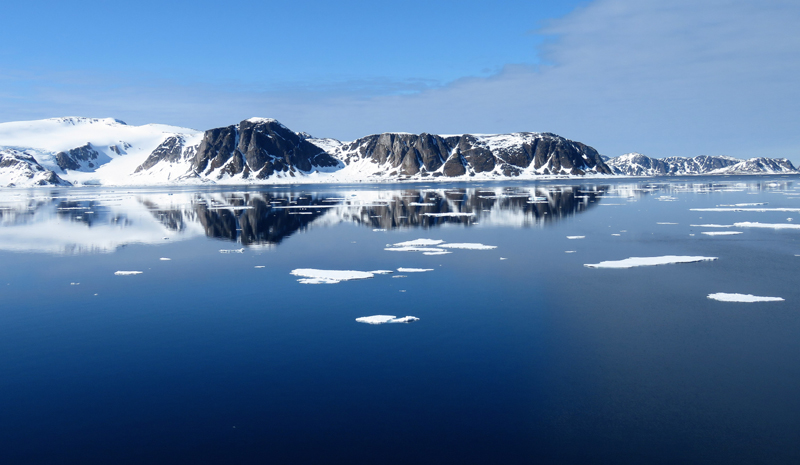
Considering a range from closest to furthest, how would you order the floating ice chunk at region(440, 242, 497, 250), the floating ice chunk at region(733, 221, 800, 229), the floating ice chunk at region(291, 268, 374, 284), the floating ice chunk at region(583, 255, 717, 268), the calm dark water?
1. the calm dark water
2. the floating ice chunk at region(291, 268, 374, 284)
3. the floating ice chunk at region(583, 255, 717, 268)
4. the floating ice chunk at region(440, 242, 497, 250)
5. the floating ice chunk at region(733, 221, 800, 229)

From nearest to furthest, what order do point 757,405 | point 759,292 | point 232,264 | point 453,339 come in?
point 757,405 → point 453,339 → point 759,292 → point 232,264

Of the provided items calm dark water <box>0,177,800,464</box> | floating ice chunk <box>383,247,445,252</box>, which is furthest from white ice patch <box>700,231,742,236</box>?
floating ice chunk <box>383,247,445,252</box>

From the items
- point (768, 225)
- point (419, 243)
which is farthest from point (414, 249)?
point (768, 225)

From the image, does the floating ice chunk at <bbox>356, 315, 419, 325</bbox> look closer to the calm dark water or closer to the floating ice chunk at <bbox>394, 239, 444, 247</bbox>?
the calm dark water

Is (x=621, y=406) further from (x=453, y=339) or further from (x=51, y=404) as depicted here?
(x=51, y=404)

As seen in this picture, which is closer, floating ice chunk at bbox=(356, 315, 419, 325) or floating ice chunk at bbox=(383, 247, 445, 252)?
floating ice chunk at bbox=(356, 315, 419, 325)

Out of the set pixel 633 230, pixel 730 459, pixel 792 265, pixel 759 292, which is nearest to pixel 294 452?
pixel 730 459
